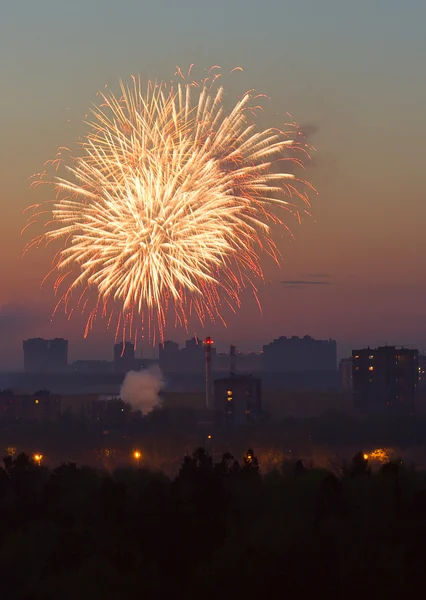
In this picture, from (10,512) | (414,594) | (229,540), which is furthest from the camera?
(10,512)

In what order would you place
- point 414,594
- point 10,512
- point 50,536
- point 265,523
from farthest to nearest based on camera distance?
point 10,512 < point 50,536 < point 265,523 < point 414,594

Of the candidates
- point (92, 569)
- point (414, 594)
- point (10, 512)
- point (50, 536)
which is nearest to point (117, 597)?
point (92, 569)

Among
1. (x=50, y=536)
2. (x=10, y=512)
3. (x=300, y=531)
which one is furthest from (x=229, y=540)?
(x=10, y=512)

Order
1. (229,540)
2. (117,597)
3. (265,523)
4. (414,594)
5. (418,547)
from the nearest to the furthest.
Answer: (414,594) → (117,597) → (418,547) → (229,540) → (265,523)

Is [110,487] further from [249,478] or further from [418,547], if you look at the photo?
[418,547]

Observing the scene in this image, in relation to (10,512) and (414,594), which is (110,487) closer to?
(10,512)

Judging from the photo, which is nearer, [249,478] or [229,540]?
[229,540]
